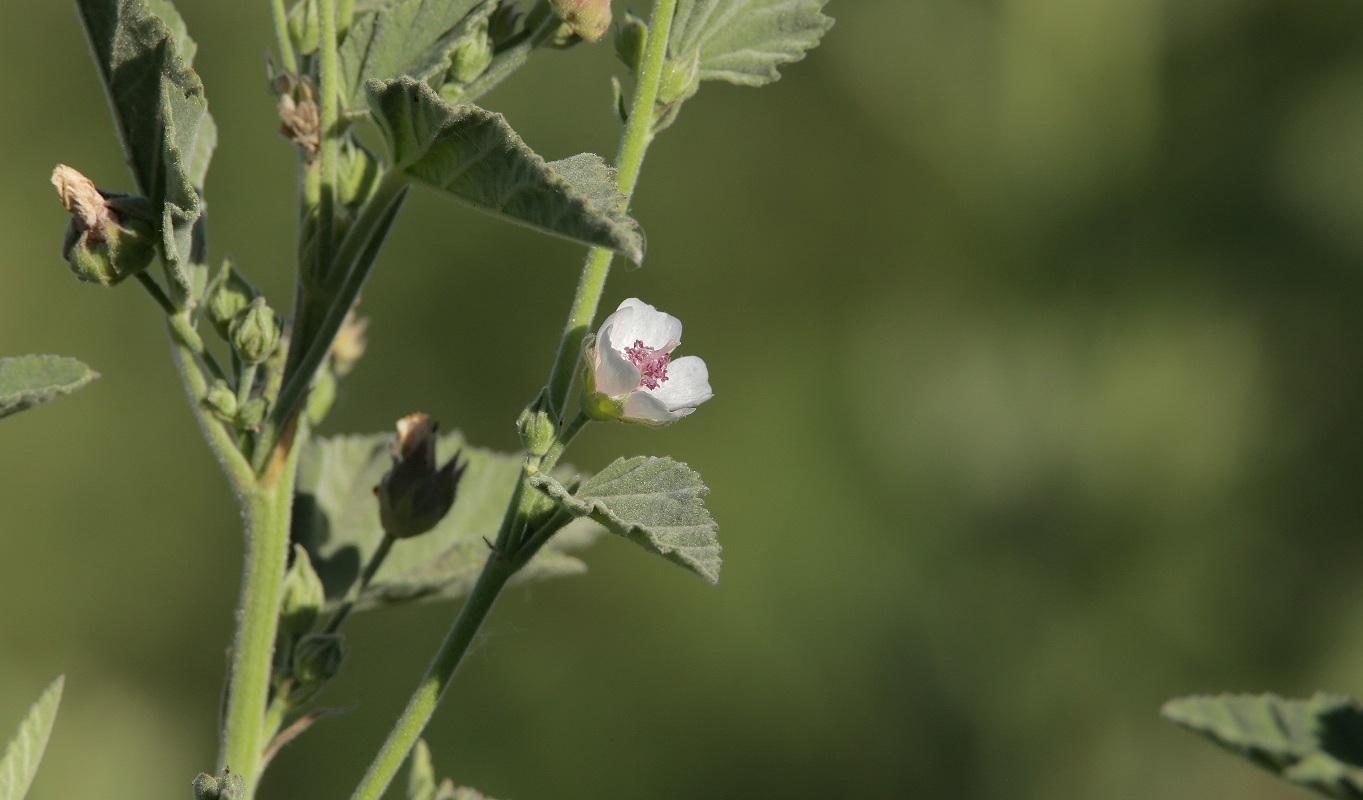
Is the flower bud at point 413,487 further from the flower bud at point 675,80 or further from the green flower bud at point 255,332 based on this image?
the flower bud at point 675,80

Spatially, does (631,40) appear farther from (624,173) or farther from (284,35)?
(284,35)

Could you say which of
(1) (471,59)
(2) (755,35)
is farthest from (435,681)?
(2) (755,35)

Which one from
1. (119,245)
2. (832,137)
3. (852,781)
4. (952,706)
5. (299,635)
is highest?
(119,245)

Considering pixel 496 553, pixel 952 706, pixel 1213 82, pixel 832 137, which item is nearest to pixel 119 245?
pixel 496 553

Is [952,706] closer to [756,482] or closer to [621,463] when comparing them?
[756,482]

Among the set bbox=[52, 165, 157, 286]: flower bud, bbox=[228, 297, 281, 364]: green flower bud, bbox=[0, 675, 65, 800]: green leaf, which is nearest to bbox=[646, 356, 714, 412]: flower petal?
bbox=[228, 297, 281, 364]: green flower bud

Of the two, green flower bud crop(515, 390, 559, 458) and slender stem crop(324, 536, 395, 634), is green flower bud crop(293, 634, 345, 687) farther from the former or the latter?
green flower bud crop(515, 390, 559, 458)
